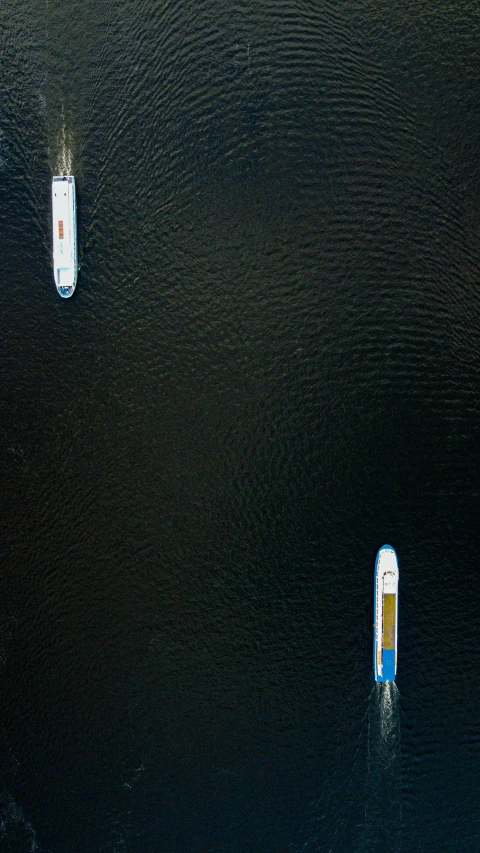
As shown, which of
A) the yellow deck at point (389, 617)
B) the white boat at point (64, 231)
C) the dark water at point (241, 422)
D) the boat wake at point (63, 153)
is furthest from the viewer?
the boat wake at point (63, 153)

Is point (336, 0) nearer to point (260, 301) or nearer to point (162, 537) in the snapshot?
point (260, 301)

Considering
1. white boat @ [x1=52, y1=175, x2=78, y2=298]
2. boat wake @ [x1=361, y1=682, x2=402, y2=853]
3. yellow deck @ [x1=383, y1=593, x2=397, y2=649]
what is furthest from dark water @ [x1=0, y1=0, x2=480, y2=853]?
yellow deck @ [x1=383, y1=593, x2=397, y2=649]

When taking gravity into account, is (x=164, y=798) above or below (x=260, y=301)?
below

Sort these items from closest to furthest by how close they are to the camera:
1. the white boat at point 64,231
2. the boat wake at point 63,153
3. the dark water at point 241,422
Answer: the dark water at point 241,422 → the white boat at point 64,231 → the boat wake at point 63,153

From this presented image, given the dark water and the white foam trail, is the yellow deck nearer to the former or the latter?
the dark water

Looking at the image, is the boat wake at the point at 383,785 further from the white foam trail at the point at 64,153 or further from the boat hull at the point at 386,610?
the white foam trail at the point at 64,153

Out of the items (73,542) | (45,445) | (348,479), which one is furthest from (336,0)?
(73,542)

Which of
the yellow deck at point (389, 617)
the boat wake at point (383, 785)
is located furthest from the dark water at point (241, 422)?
the yellow deck at point (389, 617)

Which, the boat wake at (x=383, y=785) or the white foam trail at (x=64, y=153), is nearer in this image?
the boat wake at (x=383, y=785)
